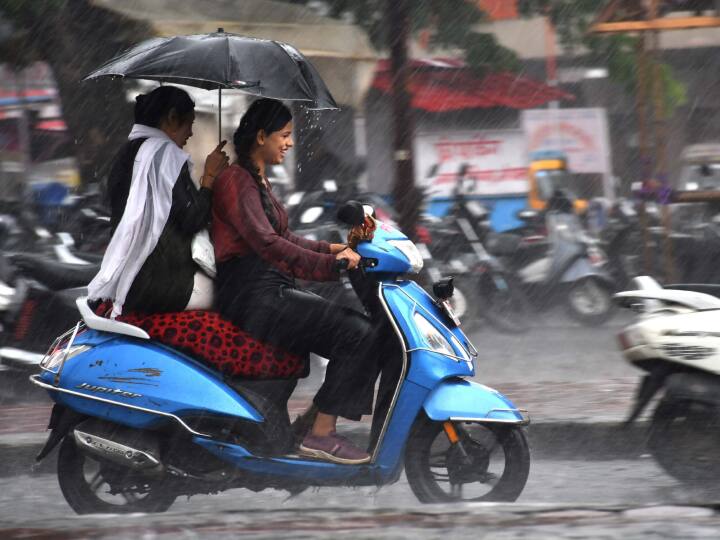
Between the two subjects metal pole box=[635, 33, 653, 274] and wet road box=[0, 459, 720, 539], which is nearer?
wet road box=[0, 459, 720, 539]

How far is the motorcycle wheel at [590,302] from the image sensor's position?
37.6ft

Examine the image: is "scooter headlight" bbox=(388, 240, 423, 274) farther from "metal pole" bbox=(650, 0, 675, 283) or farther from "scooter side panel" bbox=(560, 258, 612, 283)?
"scooter side panel" bbox=(560, 258, 612, 283)

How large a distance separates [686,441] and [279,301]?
1872 mm

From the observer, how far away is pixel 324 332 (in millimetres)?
4812

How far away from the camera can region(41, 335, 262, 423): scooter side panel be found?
15.4ft

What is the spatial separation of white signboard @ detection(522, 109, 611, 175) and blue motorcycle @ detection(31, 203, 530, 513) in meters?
11.6

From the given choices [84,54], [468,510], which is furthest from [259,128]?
[84,54]

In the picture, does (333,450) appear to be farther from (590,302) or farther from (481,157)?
(481,157)

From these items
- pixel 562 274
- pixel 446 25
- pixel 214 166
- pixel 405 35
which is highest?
pixel 446 25

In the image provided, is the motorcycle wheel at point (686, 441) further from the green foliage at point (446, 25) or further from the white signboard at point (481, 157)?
the white signboard at point (481, 157)

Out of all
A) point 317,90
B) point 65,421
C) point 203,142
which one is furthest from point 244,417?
point 203,142

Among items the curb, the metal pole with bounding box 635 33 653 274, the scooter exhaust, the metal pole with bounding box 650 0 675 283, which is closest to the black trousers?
the scooter exhaust

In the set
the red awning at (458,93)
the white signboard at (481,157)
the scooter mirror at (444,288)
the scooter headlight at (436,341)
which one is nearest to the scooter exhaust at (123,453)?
the scooter headlight at (436,341)

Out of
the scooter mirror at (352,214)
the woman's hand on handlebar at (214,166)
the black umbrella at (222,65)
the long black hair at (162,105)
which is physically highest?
the black umbrella at (222,65)
